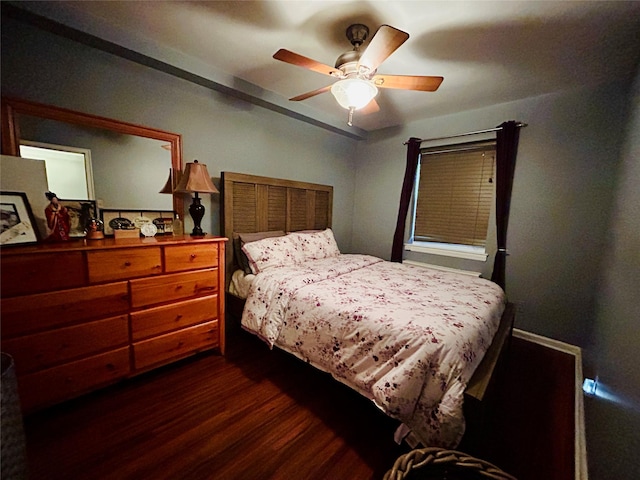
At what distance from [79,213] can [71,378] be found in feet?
3.43

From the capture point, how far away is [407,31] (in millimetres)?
1645

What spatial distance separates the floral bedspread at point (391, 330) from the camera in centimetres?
118

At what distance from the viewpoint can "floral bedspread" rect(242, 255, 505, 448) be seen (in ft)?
3.86

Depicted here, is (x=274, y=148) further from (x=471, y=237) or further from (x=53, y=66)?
(x=471, y=237)

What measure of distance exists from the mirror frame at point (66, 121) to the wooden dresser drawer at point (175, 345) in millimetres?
1012

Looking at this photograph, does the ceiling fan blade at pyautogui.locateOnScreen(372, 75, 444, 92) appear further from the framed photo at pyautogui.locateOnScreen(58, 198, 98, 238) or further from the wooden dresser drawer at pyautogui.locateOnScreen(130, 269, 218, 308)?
the framed photo at pyautogui.locateOnScreen(58, 198, 98, 238)

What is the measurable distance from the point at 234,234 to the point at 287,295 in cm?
101

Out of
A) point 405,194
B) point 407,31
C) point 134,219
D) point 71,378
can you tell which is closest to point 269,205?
point 134,219

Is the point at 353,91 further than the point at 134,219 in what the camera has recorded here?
No

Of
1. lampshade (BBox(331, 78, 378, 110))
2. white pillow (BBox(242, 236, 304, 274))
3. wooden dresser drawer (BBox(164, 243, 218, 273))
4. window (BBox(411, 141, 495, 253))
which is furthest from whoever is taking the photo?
window (BBox(411, 141, 495, 253))

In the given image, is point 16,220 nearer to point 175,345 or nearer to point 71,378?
point 71,378

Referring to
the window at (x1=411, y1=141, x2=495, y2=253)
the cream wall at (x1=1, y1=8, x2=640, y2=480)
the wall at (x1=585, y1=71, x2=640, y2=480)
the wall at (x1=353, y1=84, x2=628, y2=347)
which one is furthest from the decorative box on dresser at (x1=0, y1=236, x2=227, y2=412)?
the wall at (x1=353, y1=84, x2=628, y2=347)

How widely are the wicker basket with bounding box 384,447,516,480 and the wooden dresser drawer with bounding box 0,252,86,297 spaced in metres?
1.86

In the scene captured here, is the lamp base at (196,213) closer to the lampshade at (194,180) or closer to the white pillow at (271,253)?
the lampshade at (194,180)
